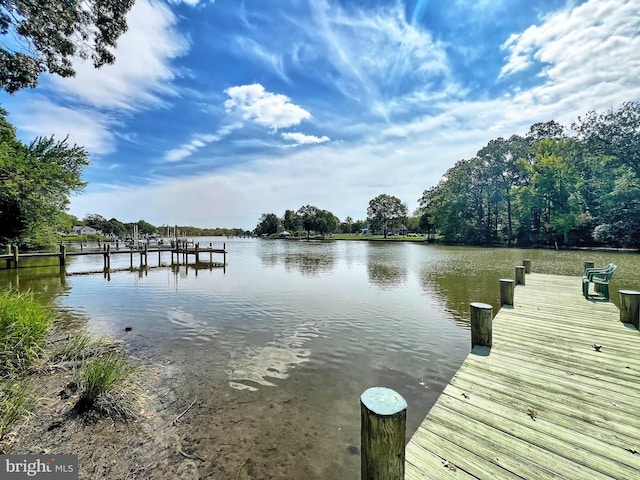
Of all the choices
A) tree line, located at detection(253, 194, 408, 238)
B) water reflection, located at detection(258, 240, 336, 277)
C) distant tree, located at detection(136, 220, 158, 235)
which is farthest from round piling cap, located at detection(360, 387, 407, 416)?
distant tree, located at detection(136, 220, 158, 235)

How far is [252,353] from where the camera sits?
616cm

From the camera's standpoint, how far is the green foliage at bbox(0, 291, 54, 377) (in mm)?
4160

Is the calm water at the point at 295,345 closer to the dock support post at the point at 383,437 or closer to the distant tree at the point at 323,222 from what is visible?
the dock support post at the point at 383,437

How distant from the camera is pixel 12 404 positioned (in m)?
3.08

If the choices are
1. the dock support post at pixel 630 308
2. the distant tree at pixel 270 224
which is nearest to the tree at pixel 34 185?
the dock support post at pixel 630 308

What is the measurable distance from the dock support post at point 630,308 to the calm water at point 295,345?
298 centimetres

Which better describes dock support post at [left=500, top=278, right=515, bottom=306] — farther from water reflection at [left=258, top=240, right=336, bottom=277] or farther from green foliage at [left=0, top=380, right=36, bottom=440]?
water reflection at [left=258, top=240, right=336, bottom=277]

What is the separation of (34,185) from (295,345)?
17946 millimetres

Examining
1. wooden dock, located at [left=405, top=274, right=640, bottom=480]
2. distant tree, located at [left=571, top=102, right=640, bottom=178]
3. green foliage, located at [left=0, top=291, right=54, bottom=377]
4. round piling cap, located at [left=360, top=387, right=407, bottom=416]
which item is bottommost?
wooden dock, located at [left=405, top=274, right=640, bottom=480]

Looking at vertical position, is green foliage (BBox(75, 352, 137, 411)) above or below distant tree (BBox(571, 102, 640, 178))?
below

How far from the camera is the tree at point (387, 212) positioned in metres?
75.3

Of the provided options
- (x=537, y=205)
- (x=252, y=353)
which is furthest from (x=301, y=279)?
(x=537, y=205)

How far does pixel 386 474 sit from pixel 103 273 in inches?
896

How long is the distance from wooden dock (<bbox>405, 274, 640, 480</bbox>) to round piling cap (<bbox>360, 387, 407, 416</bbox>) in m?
0.86
